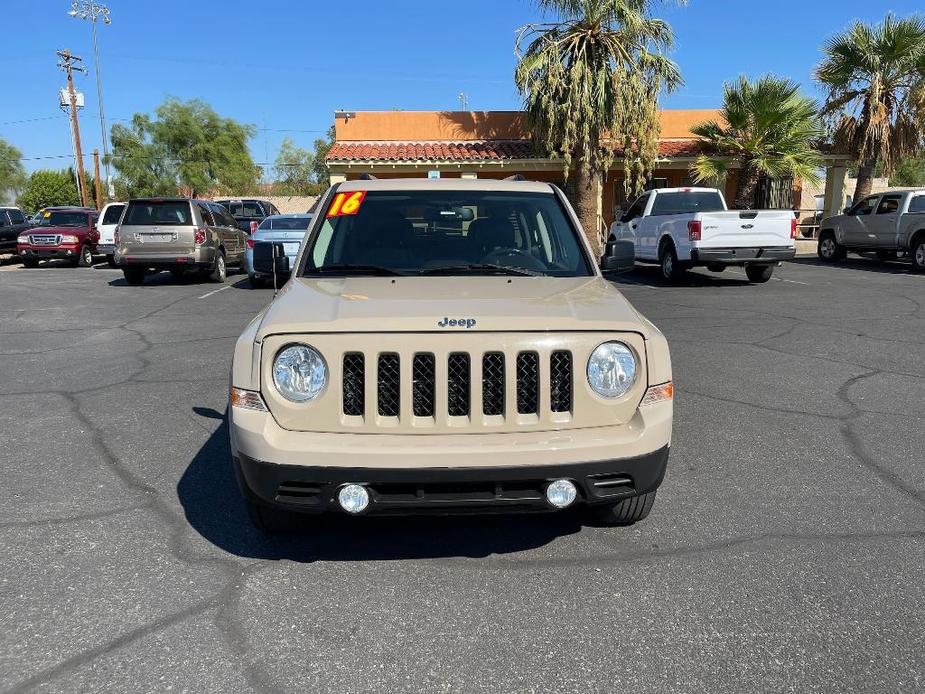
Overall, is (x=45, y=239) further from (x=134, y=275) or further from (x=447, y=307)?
(x=447, y=307)

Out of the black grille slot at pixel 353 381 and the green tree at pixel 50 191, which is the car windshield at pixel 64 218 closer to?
the black grille slot at pixel 353 381

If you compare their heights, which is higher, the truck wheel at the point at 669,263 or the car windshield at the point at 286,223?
the car windshield at the point at 286,223

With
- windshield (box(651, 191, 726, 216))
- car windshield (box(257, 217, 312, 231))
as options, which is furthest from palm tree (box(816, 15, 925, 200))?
car windshield (box(257, 217, 312, 231))

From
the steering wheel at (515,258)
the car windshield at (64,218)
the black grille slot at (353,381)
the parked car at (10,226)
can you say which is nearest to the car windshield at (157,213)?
the car windshield at (64,218)

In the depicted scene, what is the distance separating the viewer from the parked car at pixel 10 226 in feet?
71.9

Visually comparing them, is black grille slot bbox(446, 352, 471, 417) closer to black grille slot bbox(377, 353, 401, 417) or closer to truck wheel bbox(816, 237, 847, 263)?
black grille slot bbox(377, 353, 401, 417)

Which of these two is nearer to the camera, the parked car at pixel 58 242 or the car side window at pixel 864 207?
the car side window at pixel 864 207

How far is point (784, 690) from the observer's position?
7.98ft

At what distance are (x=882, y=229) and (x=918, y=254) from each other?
1267 mm

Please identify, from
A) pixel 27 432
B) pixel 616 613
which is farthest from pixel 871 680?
pixel 27 432

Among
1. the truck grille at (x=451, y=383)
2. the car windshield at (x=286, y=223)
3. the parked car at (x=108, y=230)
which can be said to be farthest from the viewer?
the parked car at (x=108, y=230)

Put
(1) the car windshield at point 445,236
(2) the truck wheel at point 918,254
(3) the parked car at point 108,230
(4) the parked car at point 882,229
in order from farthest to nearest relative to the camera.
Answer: (3) the parked car at point 108,230 < (4) the parked car at point 882,229 < (2) the truck wheel at point 918,254 < (1) the car windshield at point 445,236

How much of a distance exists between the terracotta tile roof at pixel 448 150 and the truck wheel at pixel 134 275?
7.80 m

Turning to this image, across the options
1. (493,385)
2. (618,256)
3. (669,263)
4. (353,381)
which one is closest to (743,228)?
(669,263)
